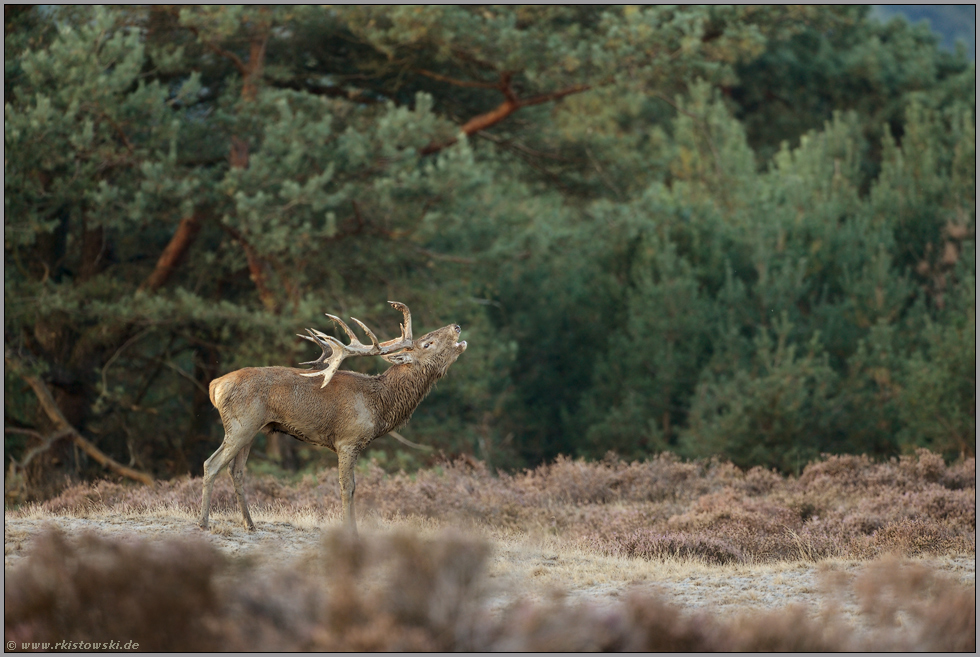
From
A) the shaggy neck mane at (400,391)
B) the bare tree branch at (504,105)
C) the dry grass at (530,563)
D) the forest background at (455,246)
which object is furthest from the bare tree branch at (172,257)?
the shaggy neck mane at (400,391)

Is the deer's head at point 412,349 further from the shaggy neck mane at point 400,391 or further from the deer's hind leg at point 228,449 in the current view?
the deer's hind leg at point 228,449

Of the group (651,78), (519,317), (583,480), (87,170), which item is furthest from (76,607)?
(519,317)

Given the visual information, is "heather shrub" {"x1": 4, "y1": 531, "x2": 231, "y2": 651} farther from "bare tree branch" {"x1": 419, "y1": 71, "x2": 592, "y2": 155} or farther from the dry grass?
"bare tree branch" {"x1": 419, "y1": 71, "x2": 592, "y2": 155}

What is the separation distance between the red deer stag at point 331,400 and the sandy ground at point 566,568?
0.39 metres

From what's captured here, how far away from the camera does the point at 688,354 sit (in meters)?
21.6

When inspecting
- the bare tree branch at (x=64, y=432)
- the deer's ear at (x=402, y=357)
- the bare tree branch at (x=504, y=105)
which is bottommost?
the bare tree branch at (x=64, y=432)

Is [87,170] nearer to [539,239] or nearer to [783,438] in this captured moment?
[539,239]

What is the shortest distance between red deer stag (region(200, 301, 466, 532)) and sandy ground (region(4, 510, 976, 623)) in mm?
388

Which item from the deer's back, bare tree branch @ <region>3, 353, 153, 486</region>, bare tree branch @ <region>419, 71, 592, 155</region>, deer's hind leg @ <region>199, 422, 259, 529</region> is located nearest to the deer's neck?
the deer's back

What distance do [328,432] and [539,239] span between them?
1337 cm

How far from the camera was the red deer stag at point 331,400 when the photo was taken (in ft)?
24.6

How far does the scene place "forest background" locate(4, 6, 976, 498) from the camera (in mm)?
15938

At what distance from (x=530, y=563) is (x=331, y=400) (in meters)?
2.01

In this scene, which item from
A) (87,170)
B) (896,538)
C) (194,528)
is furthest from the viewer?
(87,170)
